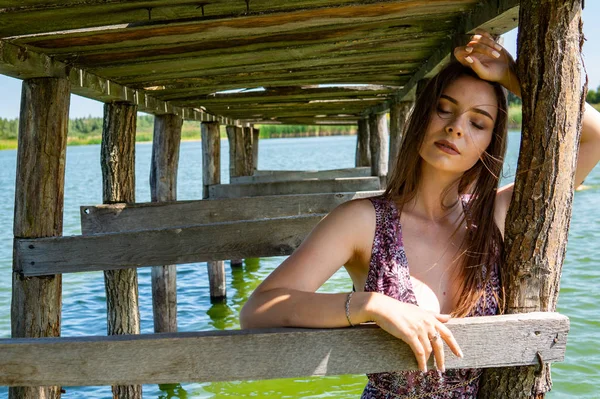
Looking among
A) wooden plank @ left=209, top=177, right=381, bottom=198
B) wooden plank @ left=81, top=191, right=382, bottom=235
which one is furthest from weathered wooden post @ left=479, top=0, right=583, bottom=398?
wooden plank @ left=209, top=177, right=381, bottom=198

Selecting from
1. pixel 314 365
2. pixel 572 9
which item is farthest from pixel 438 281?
pixel 572 9

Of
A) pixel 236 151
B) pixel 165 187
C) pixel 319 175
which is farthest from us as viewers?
pixel 236 151

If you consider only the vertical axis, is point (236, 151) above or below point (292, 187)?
above

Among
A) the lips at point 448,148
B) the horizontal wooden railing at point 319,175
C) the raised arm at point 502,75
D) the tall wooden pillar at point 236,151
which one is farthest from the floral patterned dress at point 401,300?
the tall wooden pillar at point 236,151

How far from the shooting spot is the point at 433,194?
268 centimetres

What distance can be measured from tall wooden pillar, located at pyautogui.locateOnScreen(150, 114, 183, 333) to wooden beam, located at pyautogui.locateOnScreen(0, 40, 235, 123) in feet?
1.43

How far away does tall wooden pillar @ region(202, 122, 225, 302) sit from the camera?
9844mm

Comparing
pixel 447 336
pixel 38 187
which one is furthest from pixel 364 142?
Answer: pixel 447 336

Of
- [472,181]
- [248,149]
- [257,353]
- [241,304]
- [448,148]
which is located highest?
[248,149]

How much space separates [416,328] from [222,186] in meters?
6.76

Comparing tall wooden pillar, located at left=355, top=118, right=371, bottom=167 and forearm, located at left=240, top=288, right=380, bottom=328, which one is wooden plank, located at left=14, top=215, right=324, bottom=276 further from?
tall wooden pillar, located at left=355, top=118, right=371, bottom=167

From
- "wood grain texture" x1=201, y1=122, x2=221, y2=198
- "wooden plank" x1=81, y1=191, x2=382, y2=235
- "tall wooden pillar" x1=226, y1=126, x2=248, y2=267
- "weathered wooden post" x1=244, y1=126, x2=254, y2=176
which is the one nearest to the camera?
"wooden plank" x1=81, y1=191, x2=382, y2=235

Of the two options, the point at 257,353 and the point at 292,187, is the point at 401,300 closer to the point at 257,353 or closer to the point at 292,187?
the point at 257,353

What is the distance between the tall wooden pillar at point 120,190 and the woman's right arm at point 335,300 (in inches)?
149
